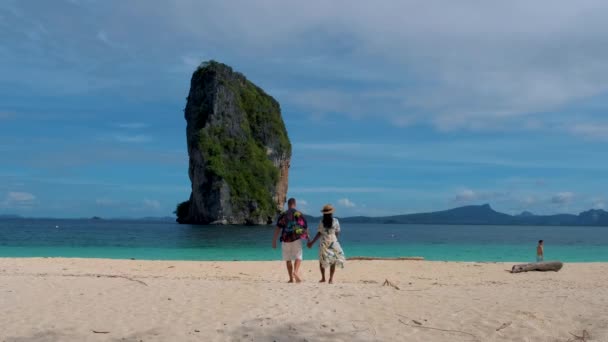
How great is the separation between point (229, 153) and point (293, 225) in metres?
82.1

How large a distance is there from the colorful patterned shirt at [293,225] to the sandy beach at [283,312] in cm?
112

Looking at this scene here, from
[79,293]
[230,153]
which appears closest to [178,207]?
[230,153]

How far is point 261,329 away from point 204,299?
1.98 metres

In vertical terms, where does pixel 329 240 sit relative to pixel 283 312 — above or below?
above

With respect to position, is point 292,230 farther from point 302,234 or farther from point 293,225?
point 302,234

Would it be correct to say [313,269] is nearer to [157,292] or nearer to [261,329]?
[157,292]

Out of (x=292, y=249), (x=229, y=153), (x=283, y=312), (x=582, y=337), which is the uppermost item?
(x=229, y=153)

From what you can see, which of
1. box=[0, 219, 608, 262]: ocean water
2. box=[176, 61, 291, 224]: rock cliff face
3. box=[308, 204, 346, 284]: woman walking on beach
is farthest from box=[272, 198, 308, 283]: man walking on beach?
box=[176, 61, 291, 224]: rock cliff face

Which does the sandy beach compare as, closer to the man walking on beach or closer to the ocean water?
the man walking on beach

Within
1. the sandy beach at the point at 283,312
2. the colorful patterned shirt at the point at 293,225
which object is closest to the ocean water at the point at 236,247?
the colorful patterned shirt at the point at 293,225

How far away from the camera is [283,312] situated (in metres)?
7.31

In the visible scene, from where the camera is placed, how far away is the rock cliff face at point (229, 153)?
86.7 meters

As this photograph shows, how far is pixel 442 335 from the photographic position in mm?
6371

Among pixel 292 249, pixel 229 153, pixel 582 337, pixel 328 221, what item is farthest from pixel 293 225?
pixel 229 153
